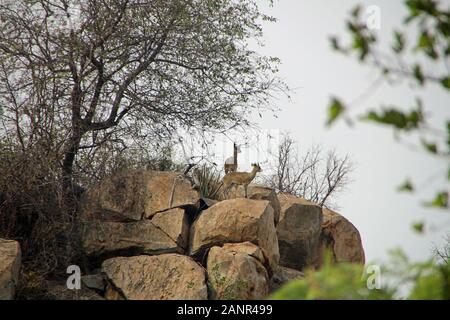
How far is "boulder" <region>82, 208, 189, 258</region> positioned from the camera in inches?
542

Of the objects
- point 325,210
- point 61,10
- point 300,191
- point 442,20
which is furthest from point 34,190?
point 300,191

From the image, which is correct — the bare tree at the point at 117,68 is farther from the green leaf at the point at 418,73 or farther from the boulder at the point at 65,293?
the green leaf at the point at 418,73

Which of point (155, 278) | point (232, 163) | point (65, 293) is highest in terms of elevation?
point (232, 163)

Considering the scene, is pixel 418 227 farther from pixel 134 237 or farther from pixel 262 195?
pixel 262 195

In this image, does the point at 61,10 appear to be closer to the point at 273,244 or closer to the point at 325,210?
the point at 273,244

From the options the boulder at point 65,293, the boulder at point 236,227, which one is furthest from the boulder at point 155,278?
the boulder at point 236,227

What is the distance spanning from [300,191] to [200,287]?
577 inches

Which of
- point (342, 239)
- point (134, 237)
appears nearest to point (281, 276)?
point (342, 239)

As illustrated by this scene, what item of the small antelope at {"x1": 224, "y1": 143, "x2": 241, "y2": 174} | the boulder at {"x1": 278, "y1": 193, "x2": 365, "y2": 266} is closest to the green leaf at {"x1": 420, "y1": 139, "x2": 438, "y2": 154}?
the small antelope at {"x1": 224, "y1": 143, "x2": 241, "y2": 174}

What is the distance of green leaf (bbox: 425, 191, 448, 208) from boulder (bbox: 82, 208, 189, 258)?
433 inches

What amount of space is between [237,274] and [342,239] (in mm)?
5175

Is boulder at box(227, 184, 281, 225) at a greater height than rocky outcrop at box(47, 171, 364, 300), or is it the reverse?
boulder at box(227, 184, 281, 225)

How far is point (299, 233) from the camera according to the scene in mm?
15633

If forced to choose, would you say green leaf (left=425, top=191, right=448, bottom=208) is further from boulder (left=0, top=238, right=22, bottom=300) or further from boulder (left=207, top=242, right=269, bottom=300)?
boulder (left=0, top=238, right=22, bottom=300)
